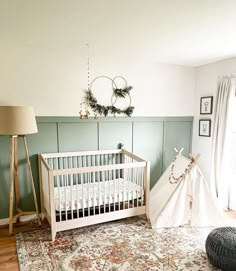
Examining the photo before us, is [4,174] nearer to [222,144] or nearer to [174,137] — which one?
[174,137]

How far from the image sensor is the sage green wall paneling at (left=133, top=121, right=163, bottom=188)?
3.67m

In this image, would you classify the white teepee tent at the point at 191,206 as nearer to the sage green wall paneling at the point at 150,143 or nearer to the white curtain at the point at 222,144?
the white curtain at the point at 222,144

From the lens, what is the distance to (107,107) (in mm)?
3369

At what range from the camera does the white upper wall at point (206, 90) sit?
3465 millimetres

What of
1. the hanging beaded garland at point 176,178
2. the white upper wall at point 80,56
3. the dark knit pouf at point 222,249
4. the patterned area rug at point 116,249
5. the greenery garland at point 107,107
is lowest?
the patterned area rug at point 116,249

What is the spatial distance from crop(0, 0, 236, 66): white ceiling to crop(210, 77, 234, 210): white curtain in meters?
0.56

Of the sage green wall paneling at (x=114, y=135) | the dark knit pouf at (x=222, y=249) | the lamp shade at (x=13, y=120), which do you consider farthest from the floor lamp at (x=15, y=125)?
the dark knit pouf at (x=222, y=249)

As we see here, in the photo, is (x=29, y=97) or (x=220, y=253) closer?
(x=220, y=253)

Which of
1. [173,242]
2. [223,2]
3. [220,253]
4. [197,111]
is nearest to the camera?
[223,2]

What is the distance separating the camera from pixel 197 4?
5.63 feet

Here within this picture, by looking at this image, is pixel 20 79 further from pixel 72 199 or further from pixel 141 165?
pixel 141 165

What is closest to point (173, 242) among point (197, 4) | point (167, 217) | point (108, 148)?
point (167, 217)

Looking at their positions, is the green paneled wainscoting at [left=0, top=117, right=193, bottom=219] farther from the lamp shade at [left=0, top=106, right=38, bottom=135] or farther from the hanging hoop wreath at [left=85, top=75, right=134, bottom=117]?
the lamp shade at [left=0, top=106, right=38, bottom=135]

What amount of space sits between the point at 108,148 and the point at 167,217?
1322 mm
